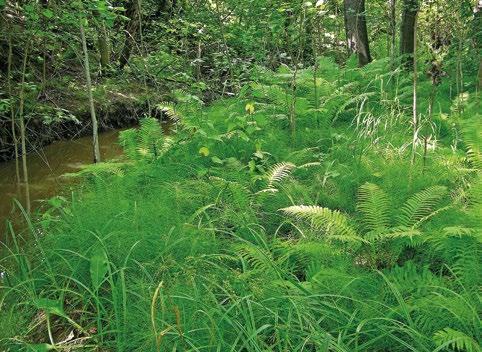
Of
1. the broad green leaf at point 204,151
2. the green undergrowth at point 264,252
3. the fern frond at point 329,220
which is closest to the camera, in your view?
the green undergrowth at point 264,252

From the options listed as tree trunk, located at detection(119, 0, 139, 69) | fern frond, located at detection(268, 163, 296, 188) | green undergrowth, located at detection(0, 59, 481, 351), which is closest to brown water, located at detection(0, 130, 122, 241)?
green undergrowth, located at detection(0, 59, 481, 351)

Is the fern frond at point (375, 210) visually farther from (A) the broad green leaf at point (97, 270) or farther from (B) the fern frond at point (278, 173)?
(A) the broad green leaf at point (97, 270)

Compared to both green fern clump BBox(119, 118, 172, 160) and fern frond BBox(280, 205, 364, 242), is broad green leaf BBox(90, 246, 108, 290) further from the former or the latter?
green fern clump BBox(119, 118, 172, 160)

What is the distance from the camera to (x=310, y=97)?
5.61 metres

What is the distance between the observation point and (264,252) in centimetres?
245

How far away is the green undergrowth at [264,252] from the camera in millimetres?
1954

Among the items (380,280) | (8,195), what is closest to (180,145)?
(8,195)

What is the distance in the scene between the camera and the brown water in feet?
17.1

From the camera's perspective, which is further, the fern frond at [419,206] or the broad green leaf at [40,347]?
Result: the fern frond at [419,206]

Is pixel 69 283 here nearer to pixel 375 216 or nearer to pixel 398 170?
pixel 375 216

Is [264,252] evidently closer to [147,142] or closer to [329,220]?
[329,220]

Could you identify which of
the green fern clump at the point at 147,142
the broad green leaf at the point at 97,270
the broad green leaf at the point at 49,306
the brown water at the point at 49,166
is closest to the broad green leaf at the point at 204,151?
the green fern clump at the point at 147,142

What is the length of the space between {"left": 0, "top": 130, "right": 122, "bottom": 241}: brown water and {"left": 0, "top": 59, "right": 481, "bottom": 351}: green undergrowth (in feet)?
4.01

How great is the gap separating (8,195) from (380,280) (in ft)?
14.4
